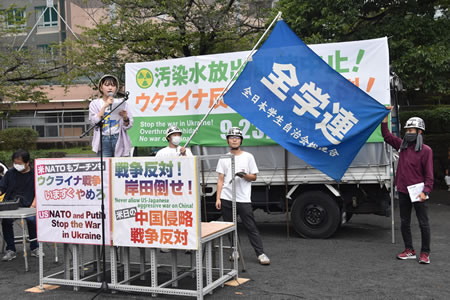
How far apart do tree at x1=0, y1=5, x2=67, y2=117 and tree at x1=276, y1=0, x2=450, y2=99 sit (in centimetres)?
1080

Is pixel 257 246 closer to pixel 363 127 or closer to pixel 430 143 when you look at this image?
pixel 363 127

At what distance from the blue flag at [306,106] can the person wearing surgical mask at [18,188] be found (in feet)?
11.5

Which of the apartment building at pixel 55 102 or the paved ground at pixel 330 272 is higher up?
the apartment building at pixel 55 102

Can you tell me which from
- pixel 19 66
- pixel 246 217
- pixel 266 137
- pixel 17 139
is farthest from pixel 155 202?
pixel 17 139

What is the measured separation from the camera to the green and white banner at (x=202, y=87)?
8.12m

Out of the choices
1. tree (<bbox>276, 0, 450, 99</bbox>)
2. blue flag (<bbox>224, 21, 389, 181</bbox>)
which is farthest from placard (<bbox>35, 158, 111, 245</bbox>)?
tree (<bbox>276, 0, 450, 99</bbox>)

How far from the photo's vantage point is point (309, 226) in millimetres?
8648

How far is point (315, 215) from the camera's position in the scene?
859 centimetres

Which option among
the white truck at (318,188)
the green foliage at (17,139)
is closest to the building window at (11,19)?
the green foliage at (17,139)

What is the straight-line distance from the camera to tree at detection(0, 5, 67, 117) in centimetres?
1942

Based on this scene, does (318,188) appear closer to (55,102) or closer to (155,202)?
(155,202)

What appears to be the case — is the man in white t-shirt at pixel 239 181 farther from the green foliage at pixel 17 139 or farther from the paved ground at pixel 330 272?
the green foliage at pixel 17 139

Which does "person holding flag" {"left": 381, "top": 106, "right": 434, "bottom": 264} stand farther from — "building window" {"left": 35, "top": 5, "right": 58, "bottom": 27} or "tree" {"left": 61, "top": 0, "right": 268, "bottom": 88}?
"building window" {"left": 35, "top": 5, "right": 58, "bottom": 27}

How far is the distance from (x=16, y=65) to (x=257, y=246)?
52.5 ft
